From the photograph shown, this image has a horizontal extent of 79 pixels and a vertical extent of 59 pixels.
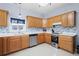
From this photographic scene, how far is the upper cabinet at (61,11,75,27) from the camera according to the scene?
2.18 m

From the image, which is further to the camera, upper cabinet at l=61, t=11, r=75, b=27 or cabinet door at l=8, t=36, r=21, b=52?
cabinet door at l=8, t=36, r=21, b=52

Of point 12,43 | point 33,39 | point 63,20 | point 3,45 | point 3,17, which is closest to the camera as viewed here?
point 3,17

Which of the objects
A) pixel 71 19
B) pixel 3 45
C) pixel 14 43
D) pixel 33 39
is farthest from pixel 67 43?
pixel 3 45

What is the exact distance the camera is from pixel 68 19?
2.23 meters

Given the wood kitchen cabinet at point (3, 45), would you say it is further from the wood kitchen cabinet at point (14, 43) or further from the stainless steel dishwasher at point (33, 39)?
the stainless steel dishwasher at point (33, 39)

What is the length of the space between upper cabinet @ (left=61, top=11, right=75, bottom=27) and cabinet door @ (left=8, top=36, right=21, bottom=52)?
156 centimetres

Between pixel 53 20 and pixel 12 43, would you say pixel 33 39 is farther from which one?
pixel 53 20

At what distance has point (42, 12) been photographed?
2094 millimetres

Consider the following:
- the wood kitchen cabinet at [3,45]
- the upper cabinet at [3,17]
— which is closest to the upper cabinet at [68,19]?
the upper cabinet at [3,17]

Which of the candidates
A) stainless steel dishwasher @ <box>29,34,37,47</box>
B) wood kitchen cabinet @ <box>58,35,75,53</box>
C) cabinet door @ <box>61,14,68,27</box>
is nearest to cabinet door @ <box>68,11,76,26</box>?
cabinet door @ <box>61,14,68,27</box>

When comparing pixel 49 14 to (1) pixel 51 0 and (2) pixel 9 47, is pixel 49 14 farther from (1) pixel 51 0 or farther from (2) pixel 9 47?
(2) pixel 9 47

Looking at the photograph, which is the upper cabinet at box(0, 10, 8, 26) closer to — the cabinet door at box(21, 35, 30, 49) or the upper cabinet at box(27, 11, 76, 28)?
the upper cabinet at box(27, 11, 76, 28)

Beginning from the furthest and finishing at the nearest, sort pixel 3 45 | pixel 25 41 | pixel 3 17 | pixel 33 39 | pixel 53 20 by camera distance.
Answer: pixel 33 39 → pixel 25 41 → pixel 3 45 → pixel 53 20 → pixel 3 17

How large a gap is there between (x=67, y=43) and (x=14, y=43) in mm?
1673
